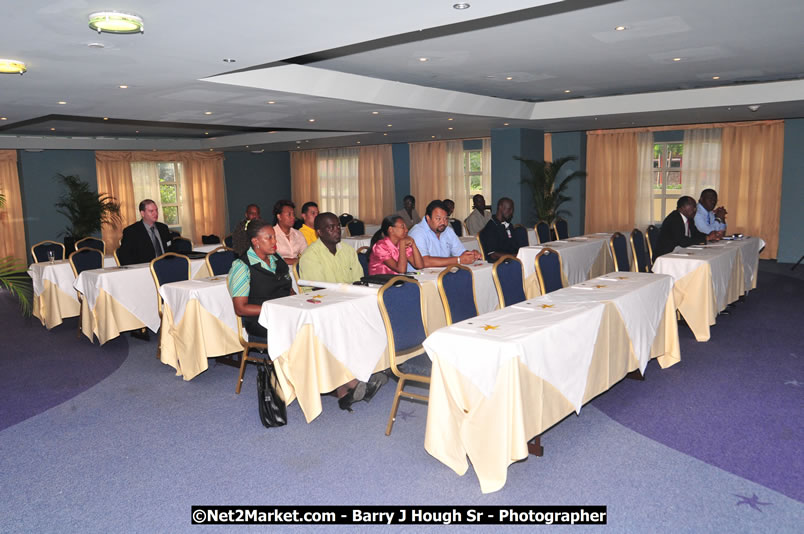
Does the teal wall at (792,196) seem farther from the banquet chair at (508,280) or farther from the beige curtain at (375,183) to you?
the banquet chair at (508,280)

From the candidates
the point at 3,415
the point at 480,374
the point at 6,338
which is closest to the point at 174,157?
the point at 6,338

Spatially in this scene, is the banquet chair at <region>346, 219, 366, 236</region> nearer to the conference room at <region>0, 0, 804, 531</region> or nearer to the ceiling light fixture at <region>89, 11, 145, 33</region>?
the conference room at <region>0, 0, 804, 531</region>

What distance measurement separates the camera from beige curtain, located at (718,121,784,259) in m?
11.5

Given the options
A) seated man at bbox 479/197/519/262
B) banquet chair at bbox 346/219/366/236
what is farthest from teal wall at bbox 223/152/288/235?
seated man at bbox 479/197/519/262

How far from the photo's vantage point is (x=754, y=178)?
11.7 meters

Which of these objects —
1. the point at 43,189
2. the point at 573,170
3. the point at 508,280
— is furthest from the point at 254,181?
the point at 508,280

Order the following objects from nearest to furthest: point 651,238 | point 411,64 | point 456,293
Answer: point 456,293, point 411,64, point 651,238

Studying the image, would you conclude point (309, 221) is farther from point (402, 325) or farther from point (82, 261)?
point (402, 325)

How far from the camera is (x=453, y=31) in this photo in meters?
5.42

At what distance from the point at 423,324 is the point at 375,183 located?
39.6 feet

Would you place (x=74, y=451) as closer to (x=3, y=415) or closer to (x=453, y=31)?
(x=3, y=415)

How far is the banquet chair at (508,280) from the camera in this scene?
4801 mm

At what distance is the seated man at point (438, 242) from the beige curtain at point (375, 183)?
929cm

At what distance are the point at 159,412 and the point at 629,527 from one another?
336 cm
